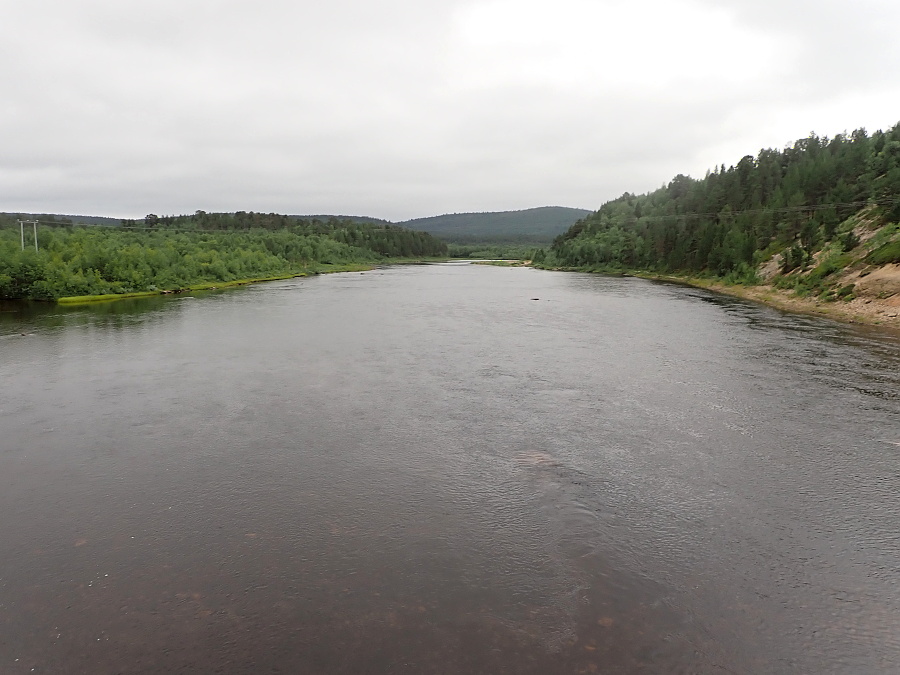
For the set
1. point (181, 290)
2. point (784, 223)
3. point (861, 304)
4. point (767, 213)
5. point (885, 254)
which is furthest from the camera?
point (767, 213)

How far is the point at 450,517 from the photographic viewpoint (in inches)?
456

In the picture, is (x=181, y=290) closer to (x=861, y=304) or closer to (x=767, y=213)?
(x=861, y=304)

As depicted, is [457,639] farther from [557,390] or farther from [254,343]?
[254,343]

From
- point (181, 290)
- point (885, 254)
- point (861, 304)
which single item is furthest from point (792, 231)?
point (181, 290)

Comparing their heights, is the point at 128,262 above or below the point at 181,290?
above

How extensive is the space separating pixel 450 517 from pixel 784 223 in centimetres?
7193

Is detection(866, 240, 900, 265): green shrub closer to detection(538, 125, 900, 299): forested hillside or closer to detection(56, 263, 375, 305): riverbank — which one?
detection(538, 125, 900, 299): forested hillside

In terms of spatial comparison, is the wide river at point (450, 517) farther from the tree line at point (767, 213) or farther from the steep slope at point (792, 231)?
the tree line at point (767, 213)

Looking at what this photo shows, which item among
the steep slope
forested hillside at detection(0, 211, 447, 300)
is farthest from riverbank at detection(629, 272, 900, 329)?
forested hillside at detection(0, 211, 447, 300)

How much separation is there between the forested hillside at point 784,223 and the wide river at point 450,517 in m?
31.0

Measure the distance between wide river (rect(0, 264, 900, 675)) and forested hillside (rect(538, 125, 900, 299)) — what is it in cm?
3098

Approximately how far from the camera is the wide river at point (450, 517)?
814 cm

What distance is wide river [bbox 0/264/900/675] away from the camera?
→ 814cm

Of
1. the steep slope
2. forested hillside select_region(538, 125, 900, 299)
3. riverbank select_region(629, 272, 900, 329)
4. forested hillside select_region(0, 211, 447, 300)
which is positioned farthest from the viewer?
forested hillside select_region(0, 211, 447, 300)
